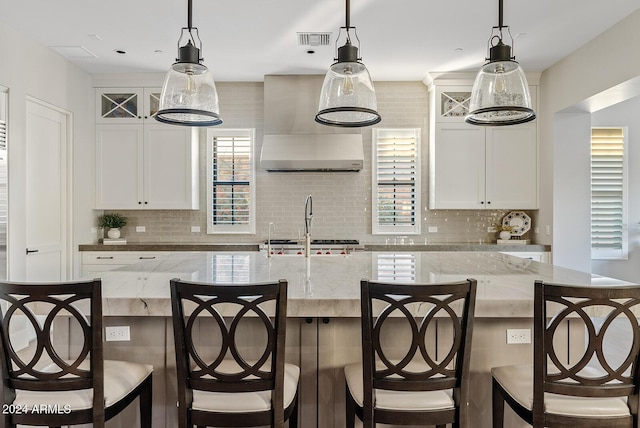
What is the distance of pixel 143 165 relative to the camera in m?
4.86

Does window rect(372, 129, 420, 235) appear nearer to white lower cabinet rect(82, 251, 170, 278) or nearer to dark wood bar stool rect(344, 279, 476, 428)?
white lower cabinet rect(82, 251, 170, 278)

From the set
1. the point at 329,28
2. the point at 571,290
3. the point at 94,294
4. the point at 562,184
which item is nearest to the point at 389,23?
the point at 329,28

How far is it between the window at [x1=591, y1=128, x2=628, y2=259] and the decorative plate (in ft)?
4.15

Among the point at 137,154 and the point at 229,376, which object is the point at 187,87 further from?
the point at 137,154

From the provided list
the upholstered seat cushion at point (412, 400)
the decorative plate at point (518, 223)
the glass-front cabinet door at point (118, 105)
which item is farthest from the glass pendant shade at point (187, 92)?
the decorative plate at point (518, 223)

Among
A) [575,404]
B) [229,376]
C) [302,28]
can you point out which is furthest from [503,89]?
[302,28]

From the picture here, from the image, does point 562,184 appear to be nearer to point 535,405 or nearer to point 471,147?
point 471,147

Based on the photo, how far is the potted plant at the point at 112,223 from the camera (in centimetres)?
498

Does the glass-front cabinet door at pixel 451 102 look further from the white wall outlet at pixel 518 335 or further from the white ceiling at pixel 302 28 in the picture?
the white wall outlet at pixel 518 335

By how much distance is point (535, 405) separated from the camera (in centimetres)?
141

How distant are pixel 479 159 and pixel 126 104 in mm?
4175

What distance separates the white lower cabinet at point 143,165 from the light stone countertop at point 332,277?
2.12 meters

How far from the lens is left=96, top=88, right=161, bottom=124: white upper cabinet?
15.9 ft

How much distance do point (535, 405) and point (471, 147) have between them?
381cm
